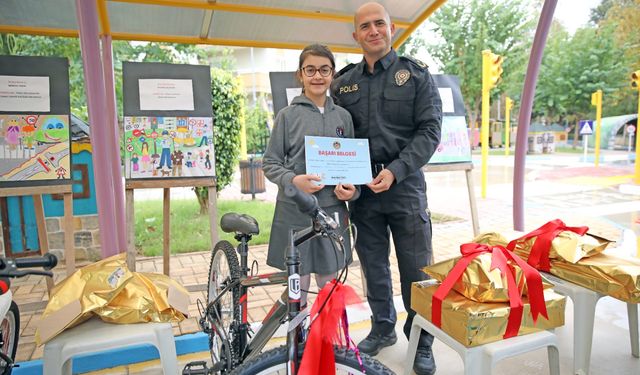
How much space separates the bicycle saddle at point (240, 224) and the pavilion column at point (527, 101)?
2372mm

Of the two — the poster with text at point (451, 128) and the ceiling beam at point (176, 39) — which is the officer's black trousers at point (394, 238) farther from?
the ceiling beam at point (176, 39)

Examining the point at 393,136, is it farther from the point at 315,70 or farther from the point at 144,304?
the point at 144,304

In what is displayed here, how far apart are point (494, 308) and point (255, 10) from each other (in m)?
2.71

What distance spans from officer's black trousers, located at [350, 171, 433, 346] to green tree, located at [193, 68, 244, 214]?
3.92 meters

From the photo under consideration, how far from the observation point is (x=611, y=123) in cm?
1462

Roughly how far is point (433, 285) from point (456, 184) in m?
9.97

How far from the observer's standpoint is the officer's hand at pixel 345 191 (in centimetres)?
201

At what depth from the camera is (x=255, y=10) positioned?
131 inches

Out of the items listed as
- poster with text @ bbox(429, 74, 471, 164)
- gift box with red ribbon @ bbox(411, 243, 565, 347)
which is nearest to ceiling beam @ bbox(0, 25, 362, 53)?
poster with text @ bbox(429, 74, 471, 164)

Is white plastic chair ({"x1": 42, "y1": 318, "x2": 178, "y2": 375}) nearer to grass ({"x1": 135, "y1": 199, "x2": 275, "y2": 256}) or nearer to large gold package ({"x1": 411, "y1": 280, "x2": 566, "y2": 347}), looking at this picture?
large gold package ({"x1": 411, "y1": 280, "x2": 566, "y2": 347})

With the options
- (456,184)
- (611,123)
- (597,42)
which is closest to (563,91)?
(597,42)

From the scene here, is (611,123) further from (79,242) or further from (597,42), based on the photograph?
(79,242)

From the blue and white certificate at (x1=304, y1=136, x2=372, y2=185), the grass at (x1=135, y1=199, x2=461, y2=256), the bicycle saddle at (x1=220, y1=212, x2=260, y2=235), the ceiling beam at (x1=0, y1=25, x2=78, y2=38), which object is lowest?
the grass at (x1=135, y1=199, x2=461, y2=256)

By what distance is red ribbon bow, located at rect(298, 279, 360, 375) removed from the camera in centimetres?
126
